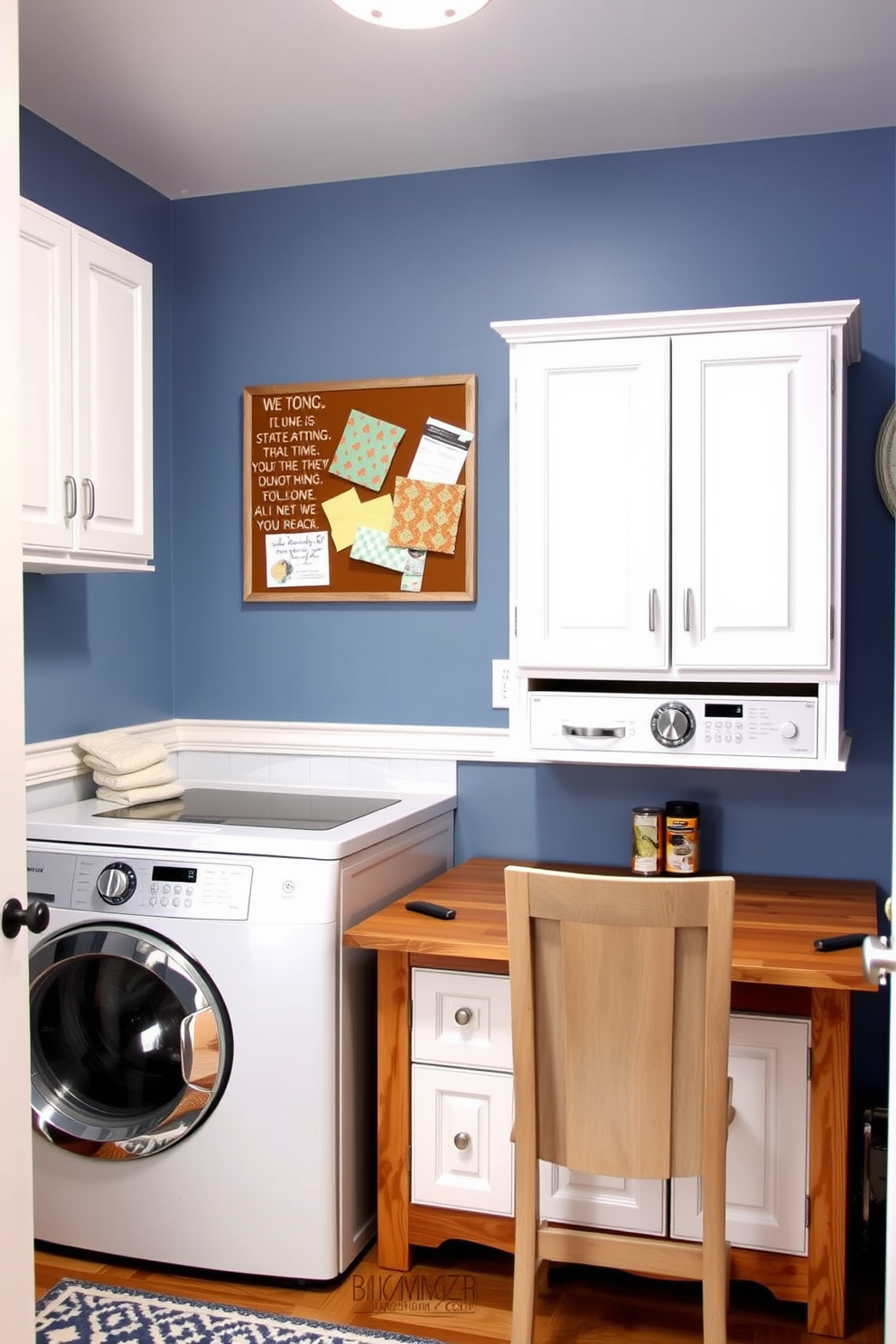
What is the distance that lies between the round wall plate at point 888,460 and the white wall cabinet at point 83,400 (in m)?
1.65

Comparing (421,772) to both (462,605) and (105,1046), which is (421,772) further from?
(105,1046)

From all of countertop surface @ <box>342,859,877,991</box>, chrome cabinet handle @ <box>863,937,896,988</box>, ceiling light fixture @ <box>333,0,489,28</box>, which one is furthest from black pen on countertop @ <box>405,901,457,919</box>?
ceiling light fixture @ <box>333,0,489,28</box>

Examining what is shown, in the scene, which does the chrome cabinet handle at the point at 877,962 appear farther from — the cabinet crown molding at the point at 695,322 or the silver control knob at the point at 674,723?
the cabinet crown molding at the point at 695,322

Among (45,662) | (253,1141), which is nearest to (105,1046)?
(253,1141)

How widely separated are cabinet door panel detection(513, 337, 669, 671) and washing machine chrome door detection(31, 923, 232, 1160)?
0.99 metres

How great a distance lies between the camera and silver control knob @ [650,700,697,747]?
2.56 m

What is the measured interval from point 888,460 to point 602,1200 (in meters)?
1.67

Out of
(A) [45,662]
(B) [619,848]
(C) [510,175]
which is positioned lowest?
(B) [619,848]

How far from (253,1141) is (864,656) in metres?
1.69

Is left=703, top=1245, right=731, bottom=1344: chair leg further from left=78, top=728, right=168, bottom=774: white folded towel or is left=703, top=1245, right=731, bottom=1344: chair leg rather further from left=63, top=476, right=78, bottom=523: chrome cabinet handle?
left=63, top=476, right=78, bottom=523: chrome cabinet handle

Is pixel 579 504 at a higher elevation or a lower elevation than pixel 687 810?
higher

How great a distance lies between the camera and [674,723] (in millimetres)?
2570

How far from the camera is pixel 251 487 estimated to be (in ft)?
10.7

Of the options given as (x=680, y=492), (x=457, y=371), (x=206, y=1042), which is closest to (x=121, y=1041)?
(x=206, y=1042)
